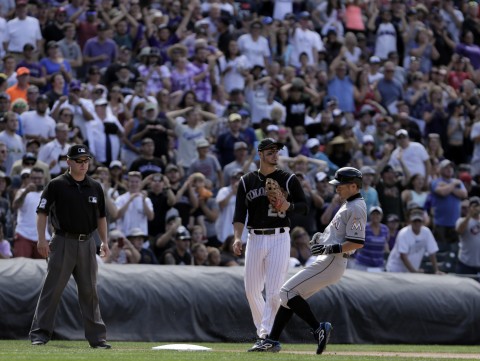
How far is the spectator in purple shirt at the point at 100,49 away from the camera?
942 inches

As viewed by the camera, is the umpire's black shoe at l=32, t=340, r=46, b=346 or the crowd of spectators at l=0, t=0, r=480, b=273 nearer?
the umpire's black shoe at l=32, t=340, r=46, b=346

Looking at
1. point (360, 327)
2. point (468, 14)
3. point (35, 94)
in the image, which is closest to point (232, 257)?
point (360, 327)

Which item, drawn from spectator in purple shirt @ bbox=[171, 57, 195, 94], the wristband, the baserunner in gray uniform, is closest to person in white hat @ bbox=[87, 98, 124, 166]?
spectator in purple shirt @ bbox=[171, 57, 195, 94]

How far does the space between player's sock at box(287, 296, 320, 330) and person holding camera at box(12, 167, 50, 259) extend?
21.0 feet

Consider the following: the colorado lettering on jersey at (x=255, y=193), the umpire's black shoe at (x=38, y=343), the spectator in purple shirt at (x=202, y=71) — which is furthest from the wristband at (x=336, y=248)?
the spectator in purple shirt at (x=202, y=71)

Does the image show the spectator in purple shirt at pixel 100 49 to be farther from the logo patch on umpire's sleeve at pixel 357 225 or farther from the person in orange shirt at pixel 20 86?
the logo patch on umpire's sleeve at pixel 357 225

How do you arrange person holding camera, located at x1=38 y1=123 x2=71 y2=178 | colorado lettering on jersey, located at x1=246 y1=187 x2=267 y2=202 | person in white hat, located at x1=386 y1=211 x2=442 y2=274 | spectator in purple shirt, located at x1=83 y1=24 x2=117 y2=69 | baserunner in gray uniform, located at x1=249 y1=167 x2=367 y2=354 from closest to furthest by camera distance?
baserunner in gray uniform, located at x1=249 y1=167 x2=367 y2=354 < colorado lettering on jersey, located at x1=246 y1=187 x2=267 y2=202 < person holding camera, located at x1=38 y1=123 x2=71 y2=178 < person in white hat, located at x1=386 y1=211 x2=442 y2=274 < spectator in purple shirt, located at x1=83 y1=24 x2=117 y2=69

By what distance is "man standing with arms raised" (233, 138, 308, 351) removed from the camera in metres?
12.9

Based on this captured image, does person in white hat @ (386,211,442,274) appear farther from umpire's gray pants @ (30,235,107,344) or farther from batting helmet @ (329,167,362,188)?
umpire's gray pants @ (30,235,107,344)

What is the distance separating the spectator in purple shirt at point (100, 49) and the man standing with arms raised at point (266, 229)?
11.6m

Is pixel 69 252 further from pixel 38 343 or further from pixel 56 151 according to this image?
pixel 56 151

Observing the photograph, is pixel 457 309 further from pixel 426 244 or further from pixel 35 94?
pixel 35 94

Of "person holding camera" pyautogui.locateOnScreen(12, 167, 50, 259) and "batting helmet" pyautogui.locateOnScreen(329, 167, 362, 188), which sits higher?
"batting helmet" pyautogui.locateOnScreen(329, 167, 362, 188)

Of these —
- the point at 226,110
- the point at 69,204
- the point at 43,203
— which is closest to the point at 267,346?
the point at 69,204
